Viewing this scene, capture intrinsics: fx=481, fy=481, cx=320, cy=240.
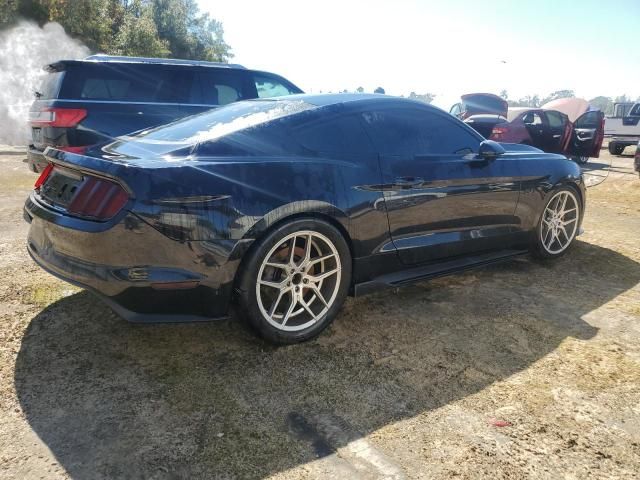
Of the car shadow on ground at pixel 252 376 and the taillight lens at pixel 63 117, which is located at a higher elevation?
the taillight lens at pixel 63 117

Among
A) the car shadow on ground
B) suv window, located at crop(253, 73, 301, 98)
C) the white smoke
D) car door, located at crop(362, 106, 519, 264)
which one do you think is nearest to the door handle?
car door, located at crop(362, 106, 519, 264)

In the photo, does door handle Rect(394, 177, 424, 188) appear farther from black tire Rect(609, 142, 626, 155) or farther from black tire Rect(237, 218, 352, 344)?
black tire Rect(609, 142, 626, 155)

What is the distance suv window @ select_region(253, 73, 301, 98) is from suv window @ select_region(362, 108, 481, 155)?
12.3ft

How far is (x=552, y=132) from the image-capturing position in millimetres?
11781

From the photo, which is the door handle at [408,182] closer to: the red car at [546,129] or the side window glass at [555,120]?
the red car at [546,129]

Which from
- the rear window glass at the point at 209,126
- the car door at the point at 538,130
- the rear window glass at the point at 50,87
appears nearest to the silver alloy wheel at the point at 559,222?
the rear window glass at the point at 209,126

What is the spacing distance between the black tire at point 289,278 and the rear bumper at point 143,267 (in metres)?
0.10

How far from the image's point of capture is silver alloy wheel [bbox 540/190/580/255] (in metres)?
4.42

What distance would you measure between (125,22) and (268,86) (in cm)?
2550

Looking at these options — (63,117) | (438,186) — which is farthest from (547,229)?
(63,117)

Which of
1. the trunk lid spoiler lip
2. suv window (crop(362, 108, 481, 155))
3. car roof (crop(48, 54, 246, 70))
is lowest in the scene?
the trunk lid spoiler lip

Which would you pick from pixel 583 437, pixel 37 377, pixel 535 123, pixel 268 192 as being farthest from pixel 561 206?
pixel 535 123

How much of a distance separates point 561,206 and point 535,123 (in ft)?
27.1

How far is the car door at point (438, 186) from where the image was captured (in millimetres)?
3197
